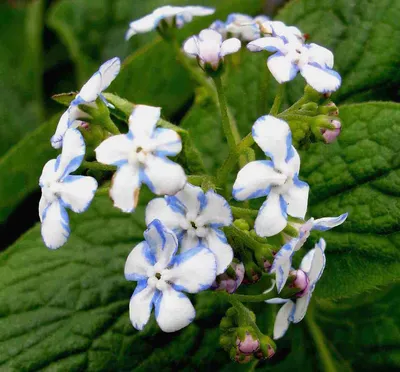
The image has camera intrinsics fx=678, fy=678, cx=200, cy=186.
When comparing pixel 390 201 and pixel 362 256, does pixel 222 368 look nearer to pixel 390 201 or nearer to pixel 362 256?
pixel 362 256

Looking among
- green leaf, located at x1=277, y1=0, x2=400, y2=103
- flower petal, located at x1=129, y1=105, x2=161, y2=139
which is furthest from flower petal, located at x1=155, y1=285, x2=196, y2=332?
green leaf, located at x1=277, y1=0, x2=400, y2=103

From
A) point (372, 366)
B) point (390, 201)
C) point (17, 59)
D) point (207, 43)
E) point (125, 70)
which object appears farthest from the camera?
point (17, 59)

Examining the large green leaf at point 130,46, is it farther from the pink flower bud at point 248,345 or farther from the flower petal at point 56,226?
the pink flower bud at point 248,345

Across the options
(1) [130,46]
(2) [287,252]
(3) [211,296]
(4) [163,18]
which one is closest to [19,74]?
(1) [130,46]

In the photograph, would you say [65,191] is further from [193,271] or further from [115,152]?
[193,271]

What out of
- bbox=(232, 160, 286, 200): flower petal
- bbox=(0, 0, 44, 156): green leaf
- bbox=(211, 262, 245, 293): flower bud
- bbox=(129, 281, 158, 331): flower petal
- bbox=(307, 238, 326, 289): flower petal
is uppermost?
bbox=(232, 160, 286, 200): flower petal

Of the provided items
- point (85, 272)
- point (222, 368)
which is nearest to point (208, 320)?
point (222, 368)

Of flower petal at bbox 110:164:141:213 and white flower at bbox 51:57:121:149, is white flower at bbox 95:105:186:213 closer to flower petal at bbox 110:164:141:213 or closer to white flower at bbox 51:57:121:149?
flower petal at bbox 110:164:141:213
